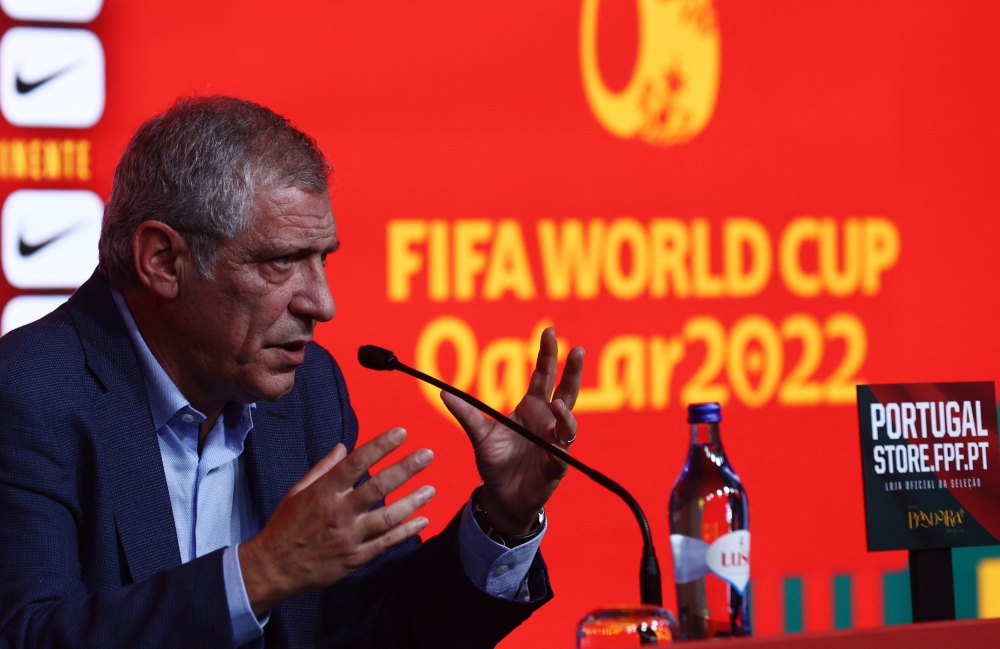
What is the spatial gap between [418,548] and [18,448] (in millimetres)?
531

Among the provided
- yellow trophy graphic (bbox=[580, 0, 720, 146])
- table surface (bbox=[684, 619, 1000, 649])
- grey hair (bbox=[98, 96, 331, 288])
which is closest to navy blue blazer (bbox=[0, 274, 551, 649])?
grey hair (bbox=[98, 96, 331, 288])

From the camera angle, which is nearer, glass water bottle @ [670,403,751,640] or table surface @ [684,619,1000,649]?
table surface @ [684,619,1000,649]

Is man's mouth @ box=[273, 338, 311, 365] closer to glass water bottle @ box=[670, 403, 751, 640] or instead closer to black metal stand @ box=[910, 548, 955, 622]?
glass water bottle @ box=[670, 403, 751, 640]

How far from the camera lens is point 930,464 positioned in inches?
47.2

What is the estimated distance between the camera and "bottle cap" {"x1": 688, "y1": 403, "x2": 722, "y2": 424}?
3.70 ft

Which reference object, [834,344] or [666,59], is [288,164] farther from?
[834,344]

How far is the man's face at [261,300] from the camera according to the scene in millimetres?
1290

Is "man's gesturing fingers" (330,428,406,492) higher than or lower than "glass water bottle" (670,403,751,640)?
higher

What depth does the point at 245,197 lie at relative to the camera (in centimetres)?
128

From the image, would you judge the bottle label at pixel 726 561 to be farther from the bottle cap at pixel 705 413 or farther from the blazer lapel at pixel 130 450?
the blazer lapel at pixel 130 450

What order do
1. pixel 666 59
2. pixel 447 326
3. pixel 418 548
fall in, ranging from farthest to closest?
pixel 666 59 < pixel 447 326 < pixel 418 548

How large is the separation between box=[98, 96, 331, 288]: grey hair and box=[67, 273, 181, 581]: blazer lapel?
8 centimetres

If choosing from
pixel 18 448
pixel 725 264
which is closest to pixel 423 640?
pixel 18 448

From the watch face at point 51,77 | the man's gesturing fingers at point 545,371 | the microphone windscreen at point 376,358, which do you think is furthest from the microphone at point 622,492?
the watch face at point 51,77
